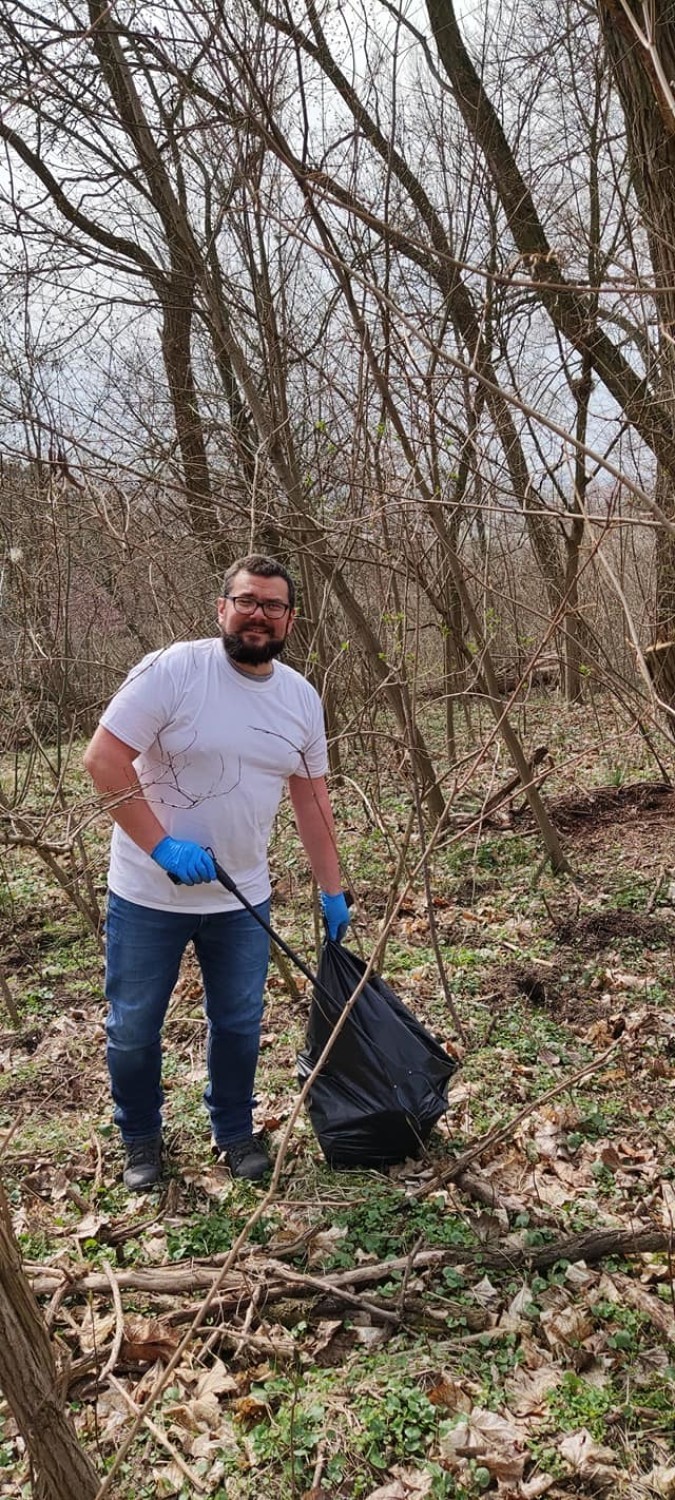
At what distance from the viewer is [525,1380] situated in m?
2.11

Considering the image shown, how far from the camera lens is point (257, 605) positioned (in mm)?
2779

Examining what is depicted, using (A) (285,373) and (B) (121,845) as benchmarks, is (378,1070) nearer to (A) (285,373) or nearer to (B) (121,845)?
(B) (121,845)

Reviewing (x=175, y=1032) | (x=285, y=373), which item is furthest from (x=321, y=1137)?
(x=285, y=373)

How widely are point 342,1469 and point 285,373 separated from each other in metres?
5.15

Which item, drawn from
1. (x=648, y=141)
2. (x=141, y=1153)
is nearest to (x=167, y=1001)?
(x=141, y=1153)

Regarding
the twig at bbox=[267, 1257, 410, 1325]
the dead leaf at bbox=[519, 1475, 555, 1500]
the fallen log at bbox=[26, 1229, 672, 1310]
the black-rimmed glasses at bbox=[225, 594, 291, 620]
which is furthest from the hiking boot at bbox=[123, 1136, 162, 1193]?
the black-rimmed glasses at bbox=[225, 594, 291, 620]

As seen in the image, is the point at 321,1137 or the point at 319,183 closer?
the point at 319,183

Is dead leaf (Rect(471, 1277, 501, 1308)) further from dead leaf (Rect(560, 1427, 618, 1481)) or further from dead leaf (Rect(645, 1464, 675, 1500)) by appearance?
dead leaf (Rect(645, 1464, 675, 1500))

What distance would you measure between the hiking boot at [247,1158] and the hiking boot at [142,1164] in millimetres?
227

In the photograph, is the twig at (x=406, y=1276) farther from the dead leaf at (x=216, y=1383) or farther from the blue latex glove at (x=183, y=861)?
the blue latex glove at (x=183, y=861)

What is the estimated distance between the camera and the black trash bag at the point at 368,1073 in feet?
9.13

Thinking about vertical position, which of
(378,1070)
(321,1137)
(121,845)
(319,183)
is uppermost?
Result: (319,183)

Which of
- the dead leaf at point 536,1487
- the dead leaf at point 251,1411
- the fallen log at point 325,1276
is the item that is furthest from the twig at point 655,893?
the dead leaf at point 251,1411

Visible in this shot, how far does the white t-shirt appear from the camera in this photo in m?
2.68
